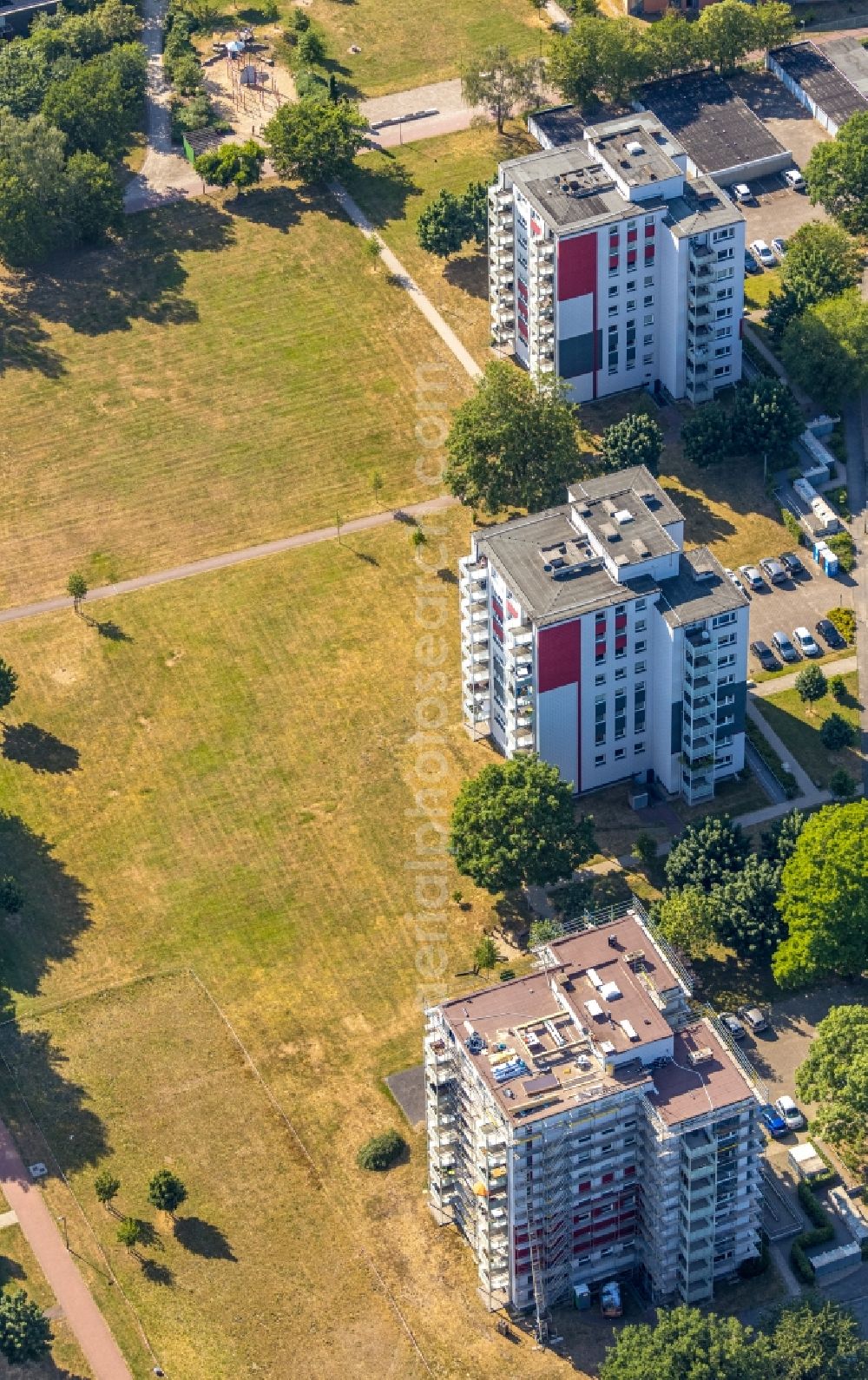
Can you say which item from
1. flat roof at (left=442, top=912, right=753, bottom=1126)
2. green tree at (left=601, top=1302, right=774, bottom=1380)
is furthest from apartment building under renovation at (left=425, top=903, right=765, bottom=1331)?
green tree at (left=601, top=1302, right=774, bottom=1380)

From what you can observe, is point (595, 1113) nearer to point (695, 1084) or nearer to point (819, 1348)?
point (695, 1084)

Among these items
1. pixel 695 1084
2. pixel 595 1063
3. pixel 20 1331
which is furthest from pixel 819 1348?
pixel 20 1331

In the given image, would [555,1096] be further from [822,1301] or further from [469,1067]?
[822,1301]

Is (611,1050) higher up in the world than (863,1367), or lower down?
higher up

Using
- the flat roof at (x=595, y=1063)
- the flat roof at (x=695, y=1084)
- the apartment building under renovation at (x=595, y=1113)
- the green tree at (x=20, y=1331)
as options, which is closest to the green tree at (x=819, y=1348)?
the apartment building under renovation at (x=595, y=1113)

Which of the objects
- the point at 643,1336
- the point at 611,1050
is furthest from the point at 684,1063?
the point at 643,1336

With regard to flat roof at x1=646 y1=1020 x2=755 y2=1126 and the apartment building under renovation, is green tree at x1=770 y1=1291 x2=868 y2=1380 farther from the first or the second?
flat roof at x1=646 y1=1020 x2=755 y2=1126

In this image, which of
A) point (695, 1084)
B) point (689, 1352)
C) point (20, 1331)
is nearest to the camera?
point (689, 1352)
